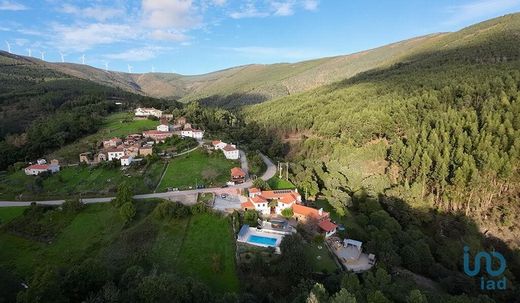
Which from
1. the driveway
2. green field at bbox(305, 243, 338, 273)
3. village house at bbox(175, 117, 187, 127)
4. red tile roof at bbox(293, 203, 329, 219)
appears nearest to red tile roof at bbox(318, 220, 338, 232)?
red tile roof at bbox(293, 203, 329, 219)

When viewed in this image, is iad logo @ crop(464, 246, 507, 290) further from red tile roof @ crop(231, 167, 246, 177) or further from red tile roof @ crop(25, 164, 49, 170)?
red tile roof @ crop(25, 164, 49, 170)

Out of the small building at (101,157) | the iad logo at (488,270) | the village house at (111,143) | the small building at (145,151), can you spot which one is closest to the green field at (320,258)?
the iad logo at (488,270)

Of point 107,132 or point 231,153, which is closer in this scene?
point 231,153

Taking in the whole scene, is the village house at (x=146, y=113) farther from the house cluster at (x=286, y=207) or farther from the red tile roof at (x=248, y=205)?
the red tile roof at (x=248, y=205)

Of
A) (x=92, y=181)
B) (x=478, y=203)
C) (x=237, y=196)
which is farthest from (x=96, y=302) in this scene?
(x=478, y=203)

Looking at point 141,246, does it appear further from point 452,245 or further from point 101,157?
point 452,245

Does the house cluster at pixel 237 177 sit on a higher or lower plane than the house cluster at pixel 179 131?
lower

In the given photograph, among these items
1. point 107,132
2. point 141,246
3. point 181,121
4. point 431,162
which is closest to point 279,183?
point 431,162
